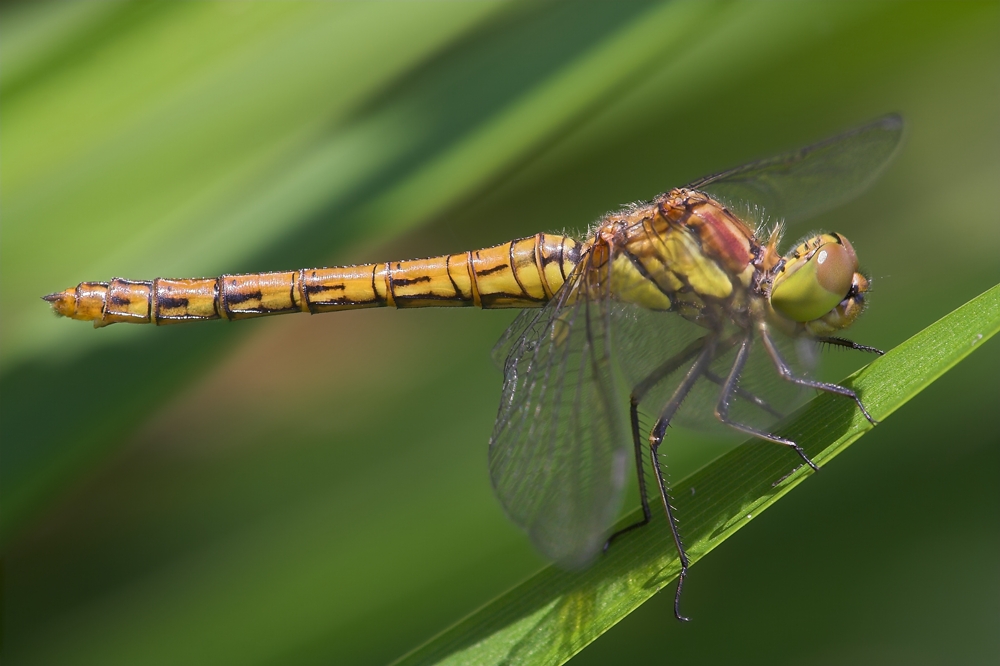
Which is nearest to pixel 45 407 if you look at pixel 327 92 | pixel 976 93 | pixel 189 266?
pixel 189 266

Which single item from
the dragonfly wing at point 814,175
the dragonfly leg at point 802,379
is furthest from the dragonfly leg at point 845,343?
the dragonfly wing at point 814,175

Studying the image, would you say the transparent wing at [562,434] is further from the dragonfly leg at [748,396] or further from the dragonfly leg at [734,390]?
the dragonfly leg at [748,396]

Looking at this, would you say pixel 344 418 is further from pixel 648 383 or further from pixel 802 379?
pixel 802 379

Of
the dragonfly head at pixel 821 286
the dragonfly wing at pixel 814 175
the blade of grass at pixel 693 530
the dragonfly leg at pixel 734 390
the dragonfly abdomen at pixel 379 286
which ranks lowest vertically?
the blade of grass at pixel 693 530

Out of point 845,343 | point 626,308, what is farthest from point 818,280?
point 626,308

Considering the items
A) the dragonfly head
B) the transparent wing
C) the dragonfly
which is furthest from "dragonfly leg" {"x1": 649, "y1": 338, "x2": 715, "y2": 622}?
the dragonfly head

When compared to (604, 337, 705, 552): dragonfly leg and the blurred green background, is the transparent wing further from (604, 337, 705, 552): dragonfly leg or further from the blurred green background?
the blurred green background

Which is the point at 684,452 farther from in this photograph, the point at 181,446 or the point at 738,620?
the point at 181,446
